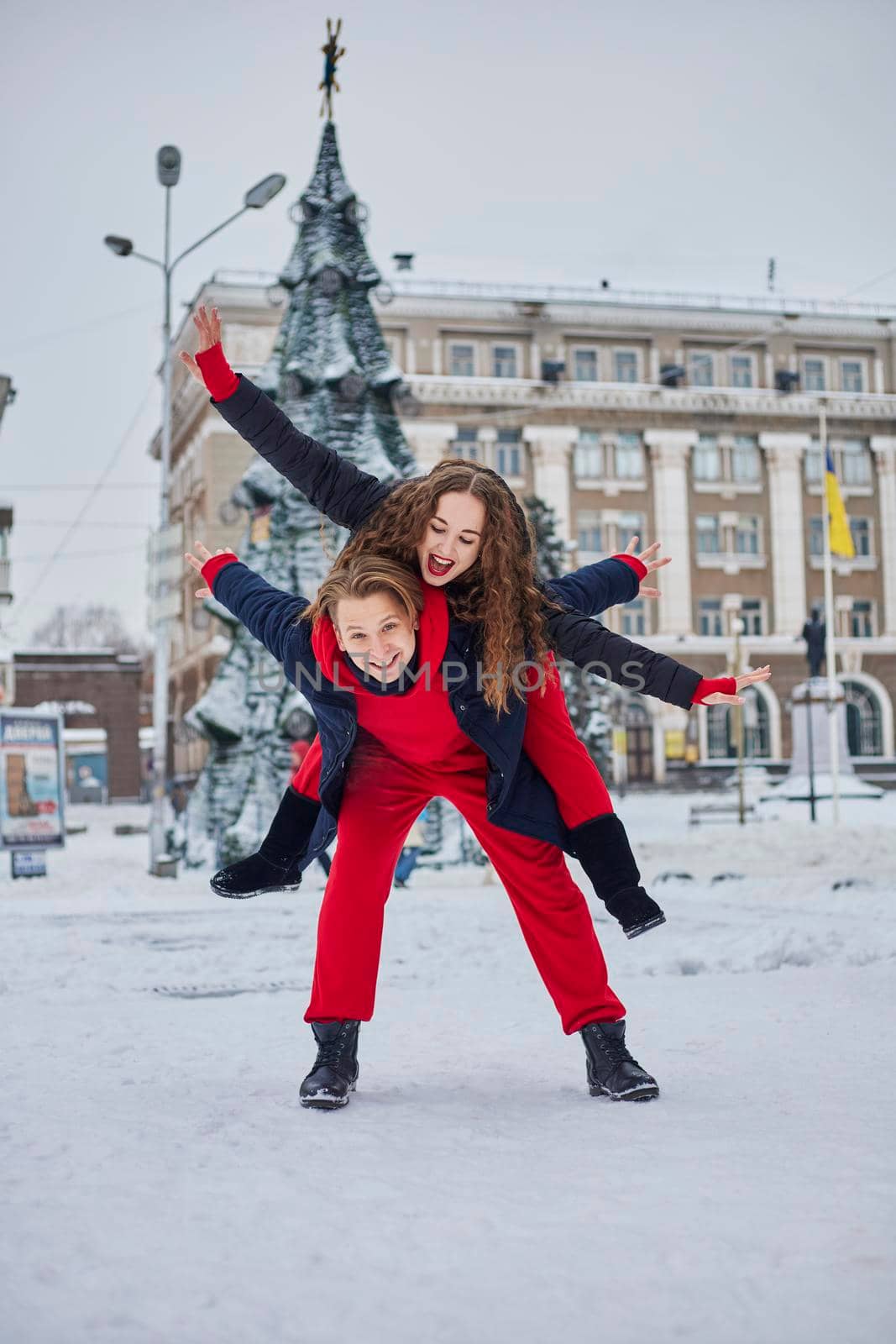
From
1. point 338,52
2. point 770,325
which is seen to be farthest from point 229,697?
point 770,325

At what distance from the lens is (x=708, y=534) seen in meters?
45.7

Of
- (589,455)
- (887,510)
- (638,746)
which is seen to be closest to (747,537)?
(887,510)

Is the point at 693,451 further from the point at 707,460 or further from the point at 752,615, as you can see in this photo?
the point at 752,615

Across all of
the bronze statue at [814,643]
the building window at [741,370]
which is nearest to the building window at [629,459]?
the building window at [741,370]

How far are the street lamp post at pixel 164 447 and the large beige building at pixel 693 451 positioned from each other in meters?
24.7

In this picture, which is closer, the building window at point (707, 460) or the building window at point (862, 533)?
the building window at point (707, 460)

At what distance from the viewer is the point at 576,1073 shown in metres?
3.46

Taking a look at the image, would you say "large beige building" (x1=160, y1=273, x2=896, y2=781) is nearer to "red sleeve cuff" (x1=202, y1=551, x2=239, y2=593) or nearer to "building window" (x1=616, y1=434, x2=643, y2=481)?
"building window" (x1=616, y1=434, x2=643, y2=481)

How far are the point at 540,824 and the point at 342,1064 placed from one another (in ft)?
2.39

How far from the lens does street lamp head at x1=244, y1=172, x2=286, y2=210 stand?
16.2m

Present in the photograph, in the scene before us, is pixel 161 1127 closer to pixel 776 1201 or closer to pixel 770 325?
pixel 776 1201

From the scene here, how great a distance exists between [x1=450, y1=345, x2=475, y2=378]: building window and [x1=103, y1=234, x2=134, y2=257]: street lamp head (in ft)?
86.4

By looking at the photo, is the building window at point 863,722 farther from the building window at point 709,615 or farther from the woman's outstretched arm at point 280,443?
the woman's outstretched arm at point 280,443

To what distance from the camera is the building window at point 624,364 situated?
44.8 m
